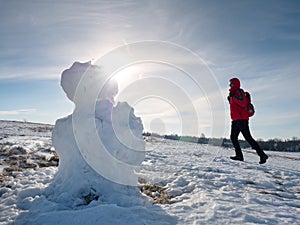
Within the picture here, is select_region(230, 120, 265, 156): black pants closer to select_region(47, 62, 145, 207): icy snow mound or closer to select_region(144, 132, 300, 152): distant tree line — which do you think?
select_region(47, 62, 145, 207): icy snow mound

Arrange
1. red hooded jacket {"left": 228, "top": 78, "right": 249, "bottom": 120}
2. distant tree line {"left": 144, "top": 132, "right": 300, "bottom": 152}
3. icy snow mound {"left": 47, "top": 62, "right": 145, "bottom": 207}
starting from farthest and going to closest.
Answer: distant tree line {"left": 144, "top": 132, "right": 300, "bottom": 152} < red hooded jacket {"left": 228, "top": 78, "right": 249, "bottom": 120} < icy snow mound {"left": 47, "top": 62, "right": 145, "bottom": 207}

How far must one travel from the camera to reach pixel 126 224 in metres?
4.01

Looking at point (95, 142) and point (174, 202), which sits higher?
point (95, 142)

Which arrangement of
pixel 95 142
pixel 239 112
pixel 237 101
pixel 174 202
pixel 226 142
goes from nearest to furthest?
1. pixel 174 202
2. pixel 95 142
3. pixel 237 101
4. pixel 239 112
5. pixel 226 142

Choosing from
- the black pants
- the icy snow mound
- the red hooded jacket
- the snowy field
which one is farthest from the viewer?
the black pants

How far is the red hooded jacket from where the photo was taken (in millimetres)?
7488

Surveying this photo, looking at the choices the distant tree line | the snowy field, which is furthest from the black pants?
the distant tree line

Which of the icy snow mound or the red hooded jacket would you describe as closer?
the icy snow mound

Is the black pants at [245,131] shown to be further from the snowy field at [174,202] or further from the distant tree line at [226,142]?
the distant tree line at [226,142]

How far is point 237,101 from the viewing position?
295 inches

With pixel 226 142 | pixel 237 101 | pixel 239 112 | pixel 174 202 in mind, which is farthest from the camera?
pixel 226 142

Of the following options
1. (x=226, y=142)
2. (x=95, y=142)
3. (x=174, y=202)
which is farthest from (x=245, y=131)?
(x=226, y=142)

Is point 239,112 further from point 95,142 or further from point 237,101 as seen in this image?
point 95,142

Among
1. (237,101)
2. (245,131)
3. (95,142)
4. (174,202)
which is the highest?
(237,101)
